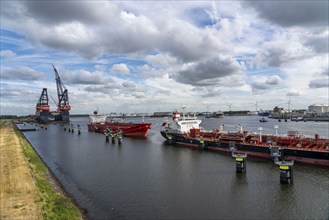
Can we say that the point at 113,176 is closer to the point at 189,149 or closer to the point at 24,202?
the point at 24,202

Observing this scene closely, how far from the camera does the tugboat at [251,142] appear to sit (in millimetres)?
34544

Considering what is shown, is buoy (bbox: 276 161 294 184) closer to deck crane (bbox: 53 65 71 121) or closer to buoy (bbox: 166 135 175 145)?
buoy (bbox: 166 135 175 145)

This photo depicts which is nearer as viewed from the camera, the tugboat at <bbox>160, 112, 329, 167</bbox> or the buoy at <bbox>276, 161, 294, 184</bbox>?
the buoy at <bbox>276, 161, 294, 184</bbox>

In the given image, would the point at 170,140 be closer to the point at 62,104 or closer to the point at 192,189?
the point at 192,189

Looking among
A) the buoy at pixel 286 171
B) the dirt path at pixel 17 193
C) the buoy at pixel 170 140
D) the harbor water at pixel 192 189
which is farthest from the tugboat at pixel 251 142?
the dirt path at pixel 17 193

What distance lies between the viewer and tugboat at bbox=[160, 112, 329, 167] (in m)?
34.5

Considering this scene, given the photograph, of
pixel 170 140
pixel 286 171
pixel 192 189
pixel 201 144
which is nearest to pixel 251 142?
pixel 201 144

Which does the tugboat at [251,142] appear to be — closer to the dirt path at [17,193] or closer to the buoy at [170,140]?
the buoy at [170,140]

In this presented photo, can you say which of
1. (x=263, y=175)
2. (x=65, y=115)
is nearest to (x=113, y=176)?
(x=263, y=175)

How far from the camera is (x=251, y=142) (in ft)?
142

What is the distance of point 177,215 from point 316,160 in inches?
885

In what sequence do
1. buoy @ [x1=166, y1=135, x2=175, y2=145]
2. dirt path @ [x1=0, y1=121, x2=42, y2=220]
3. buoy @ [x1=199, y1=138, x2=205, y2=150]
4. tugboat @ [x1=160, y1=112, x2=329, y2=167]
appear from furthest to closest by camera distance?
buoy @ [x1=166, y1=135, x2=175, y2=145], buoy @ [x1=199, y1=138, x2=205, y2=150], tugboat @ [x1=160, y1=112, x2=329, y2=167], dirt path @ [x1=0, y1=121, x2=42, y2=220]

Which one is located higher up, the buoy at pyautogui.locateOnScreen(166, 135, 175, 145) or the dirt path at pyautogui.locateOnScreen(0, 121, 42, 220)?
the buoy at pyautogui.locateOnScreen(166, 135, 175, 145)

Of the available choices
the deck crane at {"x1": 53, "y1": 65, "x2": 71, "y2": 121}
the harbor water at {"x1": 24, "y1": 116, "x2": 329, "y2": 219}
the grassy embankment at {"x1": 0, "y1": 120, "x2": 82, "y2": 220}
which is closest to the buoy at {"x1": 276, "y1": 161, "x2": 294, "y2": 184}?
the harbor water at {"x1": 24, "y1": 116, "x2": 329, "y2": 219}
